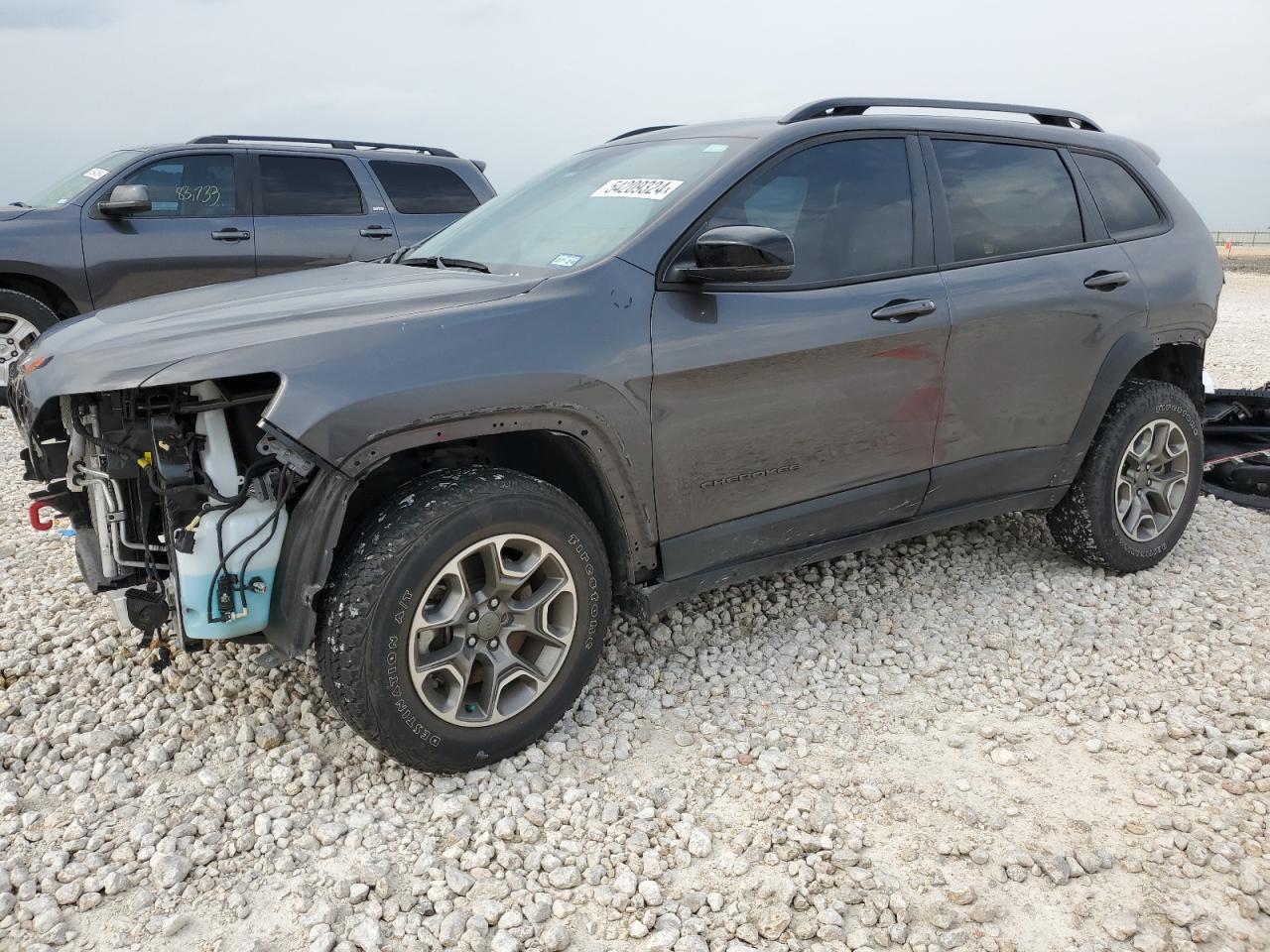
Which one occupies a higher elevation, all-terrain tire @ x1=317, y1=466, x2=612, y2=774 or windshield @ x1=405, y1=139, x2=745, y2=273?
windshield @ x1=405, y1=139, x2=745, y2=273

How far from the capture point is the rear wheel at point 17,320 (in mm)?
7012

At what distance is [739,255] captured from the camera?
116 inches

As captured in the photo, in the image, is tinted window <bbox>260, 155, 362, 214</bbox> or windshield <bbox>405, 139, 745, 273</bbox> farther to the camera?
tinted window <bbox>260, 155, 362, 214</bbox>

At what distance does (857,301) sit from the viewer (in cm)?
344

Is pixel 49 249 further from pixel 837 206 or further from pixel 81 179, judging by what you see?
pixel 837 206

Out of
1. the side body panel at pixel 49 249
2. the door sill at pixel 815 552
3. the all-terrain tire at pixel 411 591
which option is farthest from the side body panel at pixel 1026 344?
the side body panel at pixel 49 249

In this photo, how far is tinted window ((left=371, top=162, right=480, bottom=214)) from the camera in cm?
834

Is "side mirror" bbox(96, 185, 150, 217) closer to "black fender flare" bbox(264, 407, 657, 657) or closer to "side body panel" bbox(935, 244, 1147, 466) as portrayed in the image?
"black fender flare" bbox(264, 407, 657, 657)

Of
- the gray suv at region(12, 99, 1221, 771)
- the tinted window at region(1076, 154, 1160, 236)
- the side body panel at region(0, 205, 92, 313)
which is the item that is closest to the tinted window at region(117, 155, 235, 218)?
the side body panel at region(0, 205, 92, 313)

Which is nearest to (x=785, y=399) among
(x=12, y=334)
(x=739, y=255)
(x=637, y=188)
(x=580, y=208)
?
(x=739, y=255)

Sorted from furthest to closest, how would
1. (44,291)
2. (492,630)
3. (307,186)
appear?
1. (307,186)
2. (44,291)
3. (492,630)

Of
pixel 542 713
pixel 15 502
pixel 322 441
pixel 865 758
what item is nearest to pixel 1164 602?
pixel 865 758

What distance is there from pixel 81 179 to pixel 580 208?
5.84 m

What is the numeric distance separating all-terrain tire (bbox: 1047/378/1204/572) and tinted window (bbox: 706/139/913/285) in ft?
4.63
